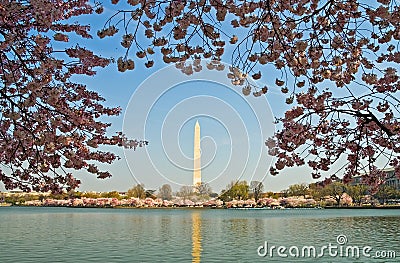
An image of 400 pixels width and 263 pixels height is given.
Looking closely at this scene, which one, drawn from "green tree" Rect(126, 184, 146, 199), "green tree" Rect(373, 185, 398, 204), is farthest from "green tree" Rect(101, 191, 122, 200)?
"green tree" Rect(373, 185, 398, 204)

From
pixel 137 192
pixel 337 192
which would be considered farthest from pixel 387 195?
pixel 137 192

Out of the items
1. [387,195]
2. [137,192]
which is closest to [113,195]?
[137,192]

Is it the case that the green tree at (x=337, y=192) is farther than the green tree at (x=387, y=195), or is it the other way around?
the green tree at (x=337, y=192)

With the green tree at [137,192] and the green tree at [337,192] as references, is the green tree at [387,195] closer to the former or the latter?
the green tree at [337,192]

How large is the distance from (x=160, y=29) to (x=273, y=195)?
8683cm

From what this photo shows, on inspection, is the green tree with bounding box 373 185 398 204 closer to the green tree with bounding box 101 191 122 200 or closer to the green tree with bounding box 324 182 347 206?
the green tree with bounding box 324 182 347 206

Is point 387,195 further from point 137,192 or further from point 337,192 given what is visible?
point 137,192

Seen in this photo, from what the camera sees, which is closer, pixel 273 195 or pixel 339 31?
pixel 339 31

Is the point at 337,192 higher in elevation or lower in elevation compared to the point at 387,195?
higher

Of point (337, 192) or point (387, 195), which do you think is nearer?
point (387, 195)

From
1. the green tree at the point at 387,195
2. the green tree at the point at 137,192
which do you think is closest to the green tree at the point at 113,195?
the green tree at the point at 137,192

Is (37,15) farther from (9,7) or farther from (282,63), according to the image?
(282,63)

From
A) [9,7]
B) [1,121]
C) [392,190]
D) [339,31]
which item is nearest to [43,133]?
[1,121]

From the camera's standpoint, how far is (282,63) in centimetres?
444
